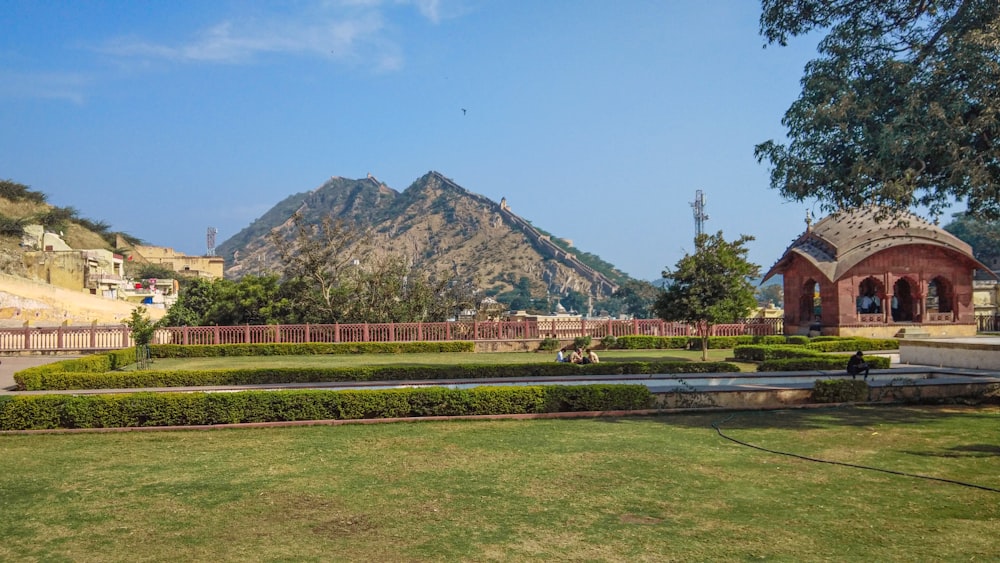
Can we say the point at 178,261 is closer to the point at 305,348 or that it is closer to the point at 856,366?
the point at 305,348

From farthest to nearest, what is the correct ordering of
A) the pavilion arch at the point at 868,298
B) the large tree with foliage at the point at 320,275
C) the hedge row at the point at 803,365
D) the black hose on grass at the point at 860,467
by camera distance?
1. the large tree with foliage at the point at 320,275
2. the pavilion arch at the point at 868,298
3. the hedge row at the point at 803,365
4. the black hose on grass at the point at 860,467

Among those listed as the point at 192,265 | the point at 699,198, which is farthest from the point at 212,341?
the point at 699,198

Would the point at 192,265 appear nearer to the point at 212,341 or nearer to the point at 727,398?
the point at 212,341

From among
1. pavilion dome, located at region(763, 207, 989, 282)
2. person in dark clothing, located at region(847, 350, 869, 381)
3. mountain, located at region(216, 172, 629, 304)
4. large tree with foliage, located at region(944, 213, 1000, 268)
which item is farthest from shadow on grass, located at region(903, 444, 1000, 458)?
mountain, located at region(216, 172, 629, 304)

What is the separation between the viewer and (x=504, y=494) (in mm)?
7379

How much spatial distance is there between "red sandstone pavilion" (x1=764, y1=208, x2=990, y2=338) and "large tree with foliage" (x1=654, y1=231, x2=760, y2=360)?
33.2ft

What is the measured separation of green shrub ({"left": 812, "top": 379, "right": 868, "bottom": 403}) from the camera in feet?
43.7

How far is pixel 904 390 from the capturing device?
1356 centimetres

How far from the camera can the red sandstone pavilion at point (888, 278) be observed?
109 ft

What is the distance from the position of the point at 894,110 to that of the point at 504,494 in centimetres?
954

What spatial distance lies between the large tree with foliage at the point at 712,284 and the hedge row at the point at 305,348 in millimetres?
9997

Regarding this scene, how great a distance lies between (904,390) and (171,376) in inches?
646

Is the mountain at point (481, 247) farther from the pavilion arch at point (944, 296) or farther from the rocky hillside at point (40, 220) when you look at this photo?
the pavilion arch at point (944, 296)

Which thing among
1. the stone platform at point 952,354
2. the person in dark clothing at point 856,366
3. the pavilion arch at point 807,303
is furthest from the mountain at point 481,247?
the person in dark clothing at point 856,366
